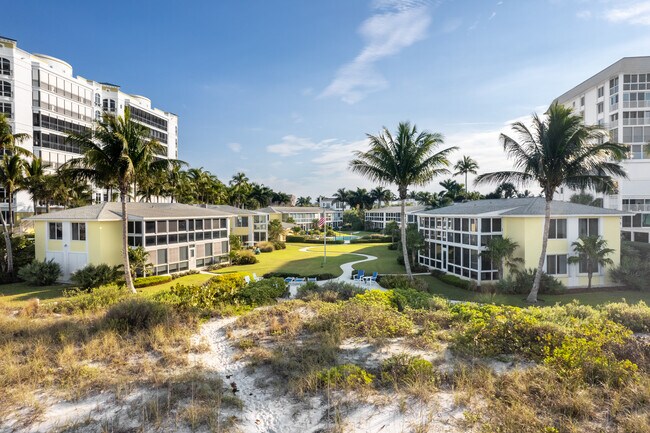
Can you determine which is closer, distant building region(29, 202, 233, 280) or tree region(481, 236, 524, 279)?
tree region(481, 236, 524, 279)

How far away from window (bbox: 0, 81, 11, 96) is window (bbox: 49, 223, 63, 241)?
3068cm

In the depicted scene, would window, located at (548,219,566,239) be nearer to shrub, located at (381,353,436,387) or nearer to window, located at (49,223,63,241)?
shrub, located at (381,353,436,387)

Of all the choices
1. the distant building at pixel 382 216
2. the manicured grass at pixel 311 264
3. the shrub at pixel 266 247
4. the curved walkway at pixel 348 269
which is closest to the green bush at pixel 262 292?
the curved walkway at pixel 348 269

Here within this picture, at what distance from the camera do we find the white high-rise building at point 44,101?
1603 inches

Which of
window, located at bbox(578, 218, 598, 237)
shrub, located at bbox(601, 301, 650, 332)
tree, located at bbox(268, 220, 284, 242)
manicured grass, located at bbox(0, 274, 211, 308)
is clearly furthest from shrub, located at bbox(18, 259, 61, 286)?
window, located at bbox(578, 218, 598, 237)

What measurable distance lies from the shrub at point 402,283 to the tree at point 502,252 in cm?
477

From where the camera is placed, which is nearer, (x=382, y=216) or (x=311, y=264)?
(x=311, y=264)

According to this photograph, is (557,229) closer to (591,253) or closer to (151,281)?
(591,253)

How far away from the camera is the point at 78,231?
2292 cm

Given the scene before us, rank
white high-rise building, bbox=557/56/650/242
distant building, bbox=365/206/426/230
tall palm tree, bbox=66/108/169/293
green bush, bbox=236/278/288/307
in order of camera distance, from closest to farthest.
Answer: green bush, bbox=236/278/288/307 < tall palm tree, bbox=66/108/169/293 < white high-rise building, bbox=557/56/650/242 < distant building, bbox=365/206/426/230

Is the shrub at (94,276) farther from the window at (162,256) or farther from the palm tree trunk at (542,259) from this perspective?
the palm tree trunk at (542,259)

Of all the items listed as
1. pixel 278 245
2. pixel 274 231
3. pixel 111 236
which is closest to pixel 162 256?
pixel 111 236

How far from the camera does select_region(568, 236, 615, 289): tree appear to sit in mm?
20969

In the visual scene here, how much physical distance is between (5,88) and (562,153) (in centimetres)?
5929
